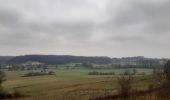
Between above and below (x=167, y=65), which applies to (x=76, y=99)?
below

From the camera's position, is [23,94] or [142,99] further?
[23,94]

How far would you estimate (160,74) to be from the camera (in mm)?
70562

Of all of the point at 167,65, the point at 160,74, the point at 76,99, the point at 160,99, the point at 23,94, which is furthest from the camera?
the point at 23,94

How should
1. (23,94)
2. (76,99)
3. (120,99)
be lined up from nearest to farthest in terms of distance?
(120,99) → (76,99) → (23,94)

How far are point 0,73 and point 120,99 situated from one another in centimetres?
5844

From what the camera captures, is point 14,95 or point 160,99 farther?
point 14,95

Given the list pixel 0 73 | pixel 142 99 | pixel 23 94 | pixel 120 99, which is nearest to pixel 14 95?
pixel 23 94

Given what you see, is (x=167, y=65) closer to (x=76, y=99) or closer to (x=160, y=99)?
(x=76, y=99)

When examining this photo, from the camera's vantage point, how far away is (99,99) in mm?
48594

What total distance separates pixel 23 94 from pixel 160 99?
4542 cm

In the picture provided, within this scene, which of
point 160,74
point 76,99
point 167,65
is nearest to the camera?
point 76,99

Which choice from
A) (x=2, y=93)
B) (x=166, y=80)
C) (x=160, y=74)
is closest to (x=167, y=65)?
(x=166, y=80)

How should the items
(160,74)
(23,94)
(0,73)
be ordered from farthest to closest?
(0,73), (23,94), (160,74)

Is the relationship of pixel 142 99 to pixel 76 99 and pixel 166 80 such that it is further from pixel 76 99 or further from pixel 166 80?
pixel 166 80
